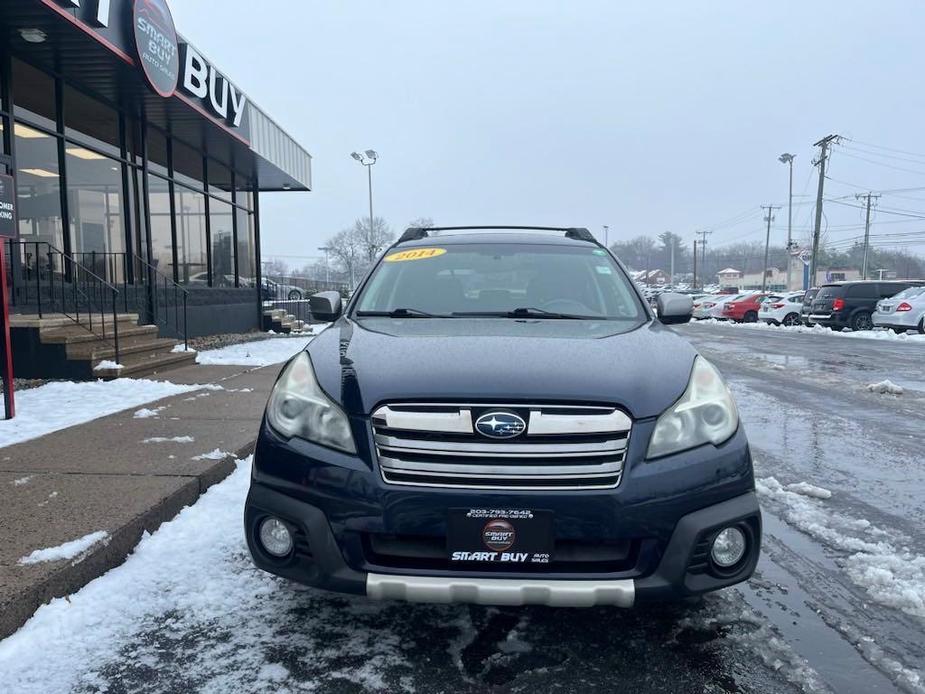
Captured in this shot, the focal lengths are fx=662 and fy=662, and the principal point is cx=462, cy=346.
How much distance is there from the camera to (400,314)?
3641 mm

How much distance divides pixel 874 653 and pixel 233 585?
265 cm

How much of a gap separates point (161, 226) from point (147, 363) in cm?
656

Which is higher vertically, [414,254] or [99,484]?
[414,254]

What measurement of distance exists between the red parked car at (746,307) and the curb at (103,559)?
105ft

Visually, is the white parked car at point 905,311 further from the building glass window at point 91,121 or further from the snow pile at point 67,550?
the snow pile at point 67,550

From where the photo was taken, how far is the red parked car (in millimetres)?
32375

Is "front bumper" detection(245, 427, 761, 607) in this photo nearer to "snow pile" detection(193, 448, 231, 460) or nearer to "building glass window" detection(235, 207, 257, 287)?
"snow pile" detection(193, 448, 231, 460)

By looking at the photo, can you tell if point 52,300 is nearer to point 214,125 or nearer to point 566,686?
point 214,125

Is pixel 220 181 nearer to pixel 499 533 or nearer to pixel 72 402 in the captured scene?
pixel 72 402

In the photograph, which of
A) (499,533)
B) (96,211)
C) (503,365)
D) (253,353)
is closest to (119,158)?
(96,211)

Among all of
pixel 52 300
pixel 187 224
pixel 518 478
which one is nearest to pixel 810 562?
pixel 518 478

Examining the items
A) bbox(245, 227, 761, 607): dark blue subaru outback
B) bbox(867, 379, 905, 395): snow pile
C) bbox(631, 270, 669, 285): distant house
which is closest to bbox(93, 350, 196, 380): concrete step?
bbox(245, 227, 761, 607): dark blue subaru outback

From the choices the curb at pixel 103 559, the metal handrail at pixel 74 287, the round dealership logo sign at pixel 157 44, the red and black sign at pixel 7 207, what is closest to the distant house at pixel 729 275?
the round dealership logo sign at pixel 157 44

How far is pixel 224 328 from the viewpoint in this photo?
1584 cm
